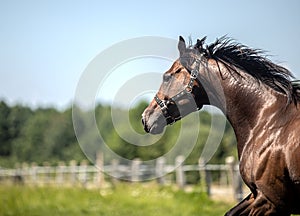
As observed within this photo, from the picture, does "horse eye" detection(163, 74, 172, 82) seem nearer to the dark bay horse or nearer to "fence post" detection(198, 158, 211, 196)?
the dark bay horse

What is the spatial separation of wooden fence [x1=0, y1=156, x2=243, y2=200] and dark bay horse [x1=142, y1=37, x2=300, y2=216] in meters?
4.10

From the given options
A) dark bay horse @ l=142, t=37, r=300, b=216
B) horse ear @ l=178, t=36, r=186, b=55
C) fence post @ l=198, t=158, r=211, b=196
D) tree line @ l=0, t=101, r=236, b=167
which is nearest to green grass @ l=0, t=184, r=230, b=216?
fence post @ l=198, t=158, r=211, b=196

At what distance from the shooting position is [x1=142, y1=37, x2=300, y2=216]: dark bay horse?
5.13m

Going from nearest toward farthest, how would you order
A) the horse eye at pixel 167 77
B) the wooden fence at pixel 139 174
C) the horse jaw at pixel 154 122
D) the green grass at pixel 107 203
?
the horse eye at pixel 167 77
the horse jaw at pixel 154 122
the green grass at pixel 107 203
the wooden fence at pixel 139 174

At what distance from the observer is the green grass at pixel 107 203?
39.0 feet

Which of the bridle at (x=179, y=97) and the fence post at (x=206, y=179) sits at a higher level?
the bridle at (x=179, y=97)

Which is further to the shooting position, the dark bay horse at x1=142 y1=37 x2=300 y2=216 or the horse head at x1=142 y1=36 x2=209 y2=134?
the horse head at x1=142 y1=36 x2=209 y2=134

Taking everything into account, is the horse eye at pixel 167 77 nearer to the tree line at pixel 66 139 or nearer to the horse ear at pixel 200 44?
the horse ear at pixel 200 44

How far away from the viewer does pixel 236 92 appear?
5.66 meters

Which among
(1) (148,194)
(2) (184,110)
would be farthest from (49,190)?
(2) (184,110)

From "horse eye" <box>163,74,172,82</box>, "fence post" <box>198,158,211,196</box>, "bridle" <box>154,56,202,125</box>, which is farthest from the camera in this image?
"fence post" <box>198,158,211,196</box>

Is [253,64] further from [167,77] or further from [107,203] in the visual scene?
[107,203]

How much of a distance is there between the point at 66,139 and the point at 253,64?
48.4 meters

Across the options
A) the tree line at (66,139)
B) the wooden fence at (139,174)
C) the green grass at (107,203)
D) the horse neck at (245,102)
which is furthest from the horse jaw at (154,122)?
the tree line at (66,139)
